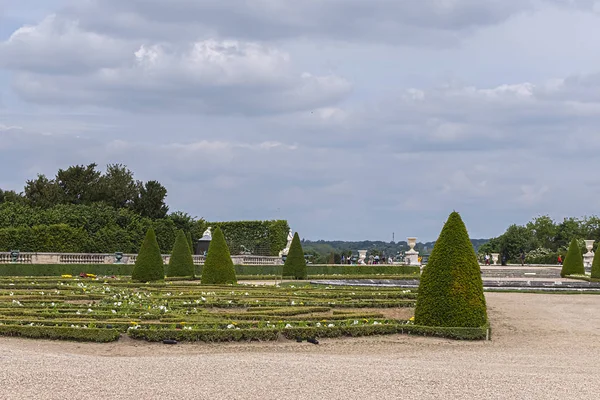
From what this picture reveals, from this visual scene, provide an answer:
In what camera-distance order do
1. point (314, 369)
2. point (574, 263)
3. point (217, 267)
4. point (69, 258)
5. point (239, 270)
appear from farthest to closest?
1. point (69, 258)
2. point (239, 270)
3. point (574, 263)
4. point (217, 267)
5. point (314, 369)

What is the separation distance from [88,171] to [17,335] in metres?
53.9

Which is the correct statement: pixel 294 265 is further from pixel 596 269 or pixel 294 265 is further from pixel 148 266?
pixel 596 269

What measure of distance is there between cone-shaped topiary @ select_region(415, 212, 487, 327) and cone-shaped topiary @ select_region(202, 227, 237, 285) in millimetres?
13182

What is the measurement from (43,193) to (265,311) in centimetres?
5078

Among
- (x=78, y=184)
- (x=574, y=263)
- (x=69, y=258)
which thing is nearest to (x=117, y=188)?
(x=78, y=184)

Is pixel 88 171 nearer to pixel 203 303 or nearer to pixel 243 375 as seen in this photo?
pixel 203 303

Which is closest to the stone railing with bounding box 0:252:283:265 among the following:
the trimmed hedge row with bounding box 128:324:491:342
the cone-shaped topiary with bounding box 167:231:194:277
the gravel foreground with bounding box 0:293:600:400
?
the cone-shaped topiary with bounding box 167:231:194:277

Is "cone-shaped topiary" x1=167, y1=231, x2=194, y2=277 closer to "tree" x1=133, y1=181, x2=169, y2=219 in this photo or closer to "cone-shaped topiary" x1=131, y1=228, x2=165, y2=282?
"cone-shaped topiary" x1=131, y1=228, x2=165, y2=282

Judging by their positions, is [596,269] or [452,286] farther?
[596,269]

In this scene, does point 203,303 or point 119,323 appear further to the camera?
point 203,303

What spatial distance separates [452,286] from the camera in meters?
17.2

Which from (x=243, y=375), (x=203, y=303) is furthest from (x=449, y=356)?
(x=203, y=303)

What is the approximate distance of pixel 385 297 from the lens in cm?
2353

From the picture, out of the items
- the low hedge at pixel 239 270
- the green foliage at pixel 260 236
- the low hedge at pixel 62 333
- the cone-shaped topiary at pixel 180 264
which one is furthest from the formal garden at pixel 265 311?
the green foliage at pixel 260 236
